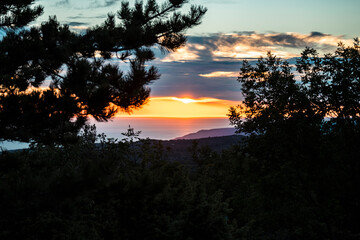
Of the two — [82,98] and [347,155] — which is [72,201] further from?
[347,155]

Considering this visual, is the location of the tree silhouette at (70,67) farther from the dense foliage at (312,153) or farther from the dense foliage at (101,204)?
the dense foliage at (312,153)

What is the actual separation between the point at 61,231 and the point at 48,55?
576cm

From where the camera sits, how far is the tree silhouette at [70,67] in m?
8.13

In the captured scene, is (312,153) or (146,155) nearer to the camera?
(312,153)

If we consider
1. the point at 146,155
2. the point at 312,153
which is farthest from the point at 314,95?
the point at 146,155

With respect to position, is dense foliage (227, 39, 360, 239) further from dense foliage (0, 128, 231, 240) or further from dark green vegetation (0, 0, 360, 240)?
dense foliage (0, 128, 231, 240)

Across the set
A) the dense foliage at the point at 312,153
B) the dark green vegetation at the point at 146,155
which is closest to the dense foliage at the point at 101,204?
the dark green vegetation at the point at 146,155

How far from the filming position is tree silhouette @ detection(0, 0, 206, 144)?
813 cm

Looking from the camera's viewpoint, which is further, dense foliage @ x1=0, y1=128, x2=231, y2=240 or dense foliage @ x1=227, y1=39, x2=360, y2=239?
dense foliage @ x1=227, y1=39, x2=360, y2=239

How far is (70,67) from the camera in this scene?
27.9ft

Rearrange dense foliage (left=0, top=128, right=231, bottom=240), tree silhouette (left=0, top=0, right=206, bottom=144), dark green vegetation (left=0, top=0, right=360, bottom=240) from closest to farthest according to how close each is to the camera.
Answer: dense foliage (left=0, top=128, right=231, bottom=240), dark green vegetation (left=0, top=0, right=360, bottom=240), tree silhouette (left=0, top=0, right=206, bottom=144)

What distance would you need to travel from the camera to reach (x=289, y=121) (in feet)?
31.7

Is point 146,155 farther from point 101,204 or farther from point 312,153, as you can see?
point 312,153

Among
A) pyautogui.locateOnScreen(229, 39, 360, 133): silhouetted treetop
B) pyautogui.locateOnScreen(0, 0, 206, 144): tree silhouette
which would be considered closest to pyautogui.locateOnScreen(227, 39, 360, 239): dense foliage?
pyautogui.locateOnScreen(229, 39, 360, 133): silhouetted treetop
